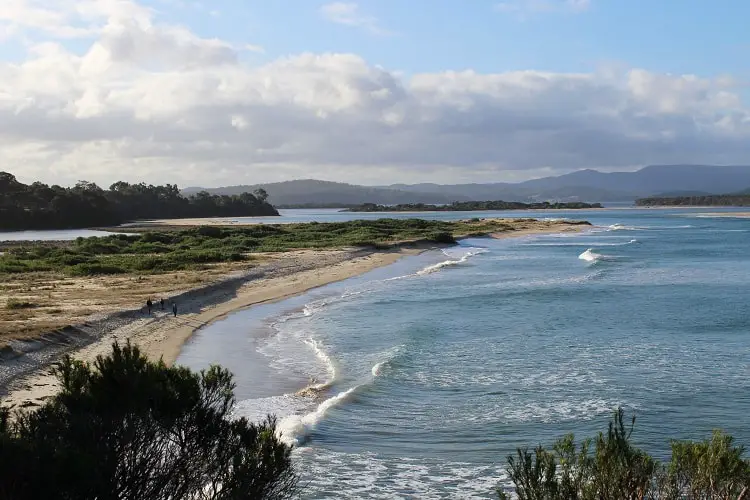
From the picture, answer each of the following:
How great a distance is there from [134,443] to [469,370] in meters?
11.5

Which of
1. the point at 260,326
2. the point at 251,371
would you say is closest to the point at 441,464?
the point at 251,371

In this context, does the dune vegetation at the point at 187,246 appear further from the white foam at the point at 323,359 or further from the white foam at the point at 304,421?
the white foam at the point at 304,421

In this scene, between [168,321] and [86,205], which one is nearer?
[168,321]

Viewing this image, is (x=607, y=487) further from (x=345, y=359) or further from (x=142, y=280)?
(x=142, y=280)

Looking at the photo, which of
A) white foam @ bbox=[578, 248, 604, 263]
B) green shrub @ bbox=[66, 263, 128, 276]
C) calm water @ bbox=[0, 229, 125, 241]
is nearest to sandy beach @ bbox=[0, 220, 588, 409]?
green shrub @ bbox=[66, 263, 128, 276]

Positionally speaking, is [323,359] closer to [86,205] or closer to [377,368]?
[377,368]

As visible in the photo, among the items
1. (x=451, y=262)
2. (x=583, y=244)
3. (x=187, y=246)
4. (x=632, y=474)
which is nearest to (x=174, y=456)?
(x=632, y=474)

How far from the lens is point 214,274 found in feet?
119

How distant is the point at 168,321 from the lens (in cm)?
2262

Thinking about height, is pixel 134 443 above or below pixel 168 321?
above

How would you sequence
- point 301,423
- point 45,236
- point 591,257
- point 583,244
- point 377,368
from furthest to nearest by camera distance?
point 45,236 → point 583,244 → point 591,257 → point 377,368 → point 301,423

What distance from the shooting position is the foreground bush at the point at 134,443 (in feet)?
17.8

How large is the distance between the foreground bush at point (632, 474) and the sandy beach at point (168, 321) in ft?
16.1

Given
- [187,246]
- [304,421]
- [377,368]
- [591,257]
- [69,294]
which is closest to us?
[304,421]
